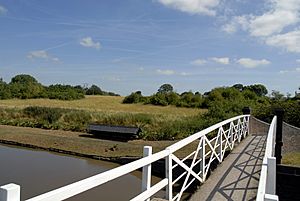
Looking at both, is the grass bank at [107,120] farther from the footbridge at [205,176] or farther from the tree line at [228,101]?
the footbridge at [205,176]

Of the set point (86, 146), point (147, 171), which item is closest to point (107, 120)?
point (86, 146)

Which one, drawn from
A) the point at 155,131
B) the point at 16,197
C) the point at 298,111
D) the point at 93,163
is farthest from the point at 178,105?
the point at 16,197

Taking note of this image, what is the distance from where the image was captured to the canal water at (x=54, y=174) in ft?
29.6

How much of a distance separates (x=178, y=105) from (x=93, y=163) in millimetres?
26982

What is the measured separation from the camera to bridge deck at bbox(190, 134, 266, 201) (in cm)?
479

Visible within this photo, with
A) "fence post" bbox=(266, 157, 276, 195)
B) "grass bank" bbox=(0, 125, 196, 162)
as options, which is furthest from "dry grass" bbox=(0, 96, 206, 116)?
"fence post" bbox=(266, 157, 276, 195)

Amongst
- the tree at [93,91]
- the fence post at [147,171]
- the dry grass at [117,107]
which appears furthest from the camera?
the tree at [93,91]

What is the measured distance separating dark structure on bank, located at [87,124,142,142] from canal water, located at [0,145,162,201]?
4.52 metres

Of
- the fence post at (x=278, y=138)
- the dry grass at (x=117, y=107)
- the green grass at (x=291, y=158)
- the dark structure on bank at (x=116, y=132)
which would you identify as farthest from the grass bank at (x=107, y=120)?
the fence post at (x=278, y=138)

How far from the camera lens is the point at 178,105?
39.8 m

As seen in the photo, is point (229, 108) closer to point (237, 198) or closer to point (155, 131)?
point (155, 131)

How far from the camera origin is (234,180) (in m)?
5.63

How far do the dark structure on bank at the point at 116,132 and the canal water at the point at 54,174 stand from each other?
4.52m

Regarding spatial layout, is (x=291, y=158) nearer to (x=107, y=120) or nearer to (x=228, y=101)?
(x=228, y=101)
